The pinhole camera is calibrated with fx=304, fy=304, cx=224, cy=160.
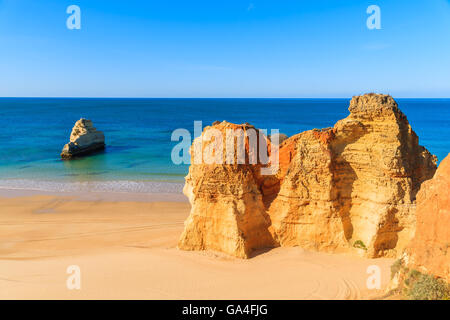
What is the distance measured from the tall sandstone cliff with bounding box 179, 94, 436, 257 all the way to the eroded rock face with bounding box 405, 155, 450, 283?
2253 millimetres

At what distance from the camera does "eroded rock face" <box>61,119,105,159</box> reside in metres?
35.6

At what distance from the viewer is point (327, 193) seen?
30.7 feet

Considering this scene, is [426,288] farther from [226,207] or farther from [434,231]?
[226,207]

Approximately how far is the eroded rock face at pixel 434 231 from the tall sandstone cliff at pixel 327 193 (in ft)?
7.39

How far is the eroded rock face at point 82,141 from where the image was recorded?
3562 cm

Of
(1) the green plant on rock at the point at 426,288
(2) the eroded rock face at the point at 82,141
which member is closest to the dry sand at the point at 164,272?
(1) the green plant on rock at the point at 426,288

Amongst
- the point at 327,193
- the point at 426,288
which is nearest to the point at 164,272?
the point at 327,193

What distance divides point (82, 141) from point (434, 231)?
3821 centimetres

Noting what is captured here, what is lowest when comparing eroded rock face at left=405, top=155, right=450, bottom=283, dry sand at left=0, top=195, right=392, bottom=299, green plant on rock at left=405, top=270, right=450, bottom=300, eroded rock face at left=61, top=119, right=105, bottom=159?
dry sand at left=0, top=195, right=392, bottom=299

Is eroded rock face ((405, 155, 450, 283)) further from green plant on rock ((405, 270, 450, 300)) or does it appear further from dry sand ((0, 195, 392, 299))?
dry sand ((0, 195, 392, 299))

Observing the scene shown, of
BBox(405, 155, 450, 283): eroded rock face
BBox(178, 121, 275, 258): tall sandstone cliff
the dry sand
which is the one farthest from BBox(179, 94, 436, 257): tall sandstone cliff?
BBox(405, 155, 450, 283): eroded rock face
